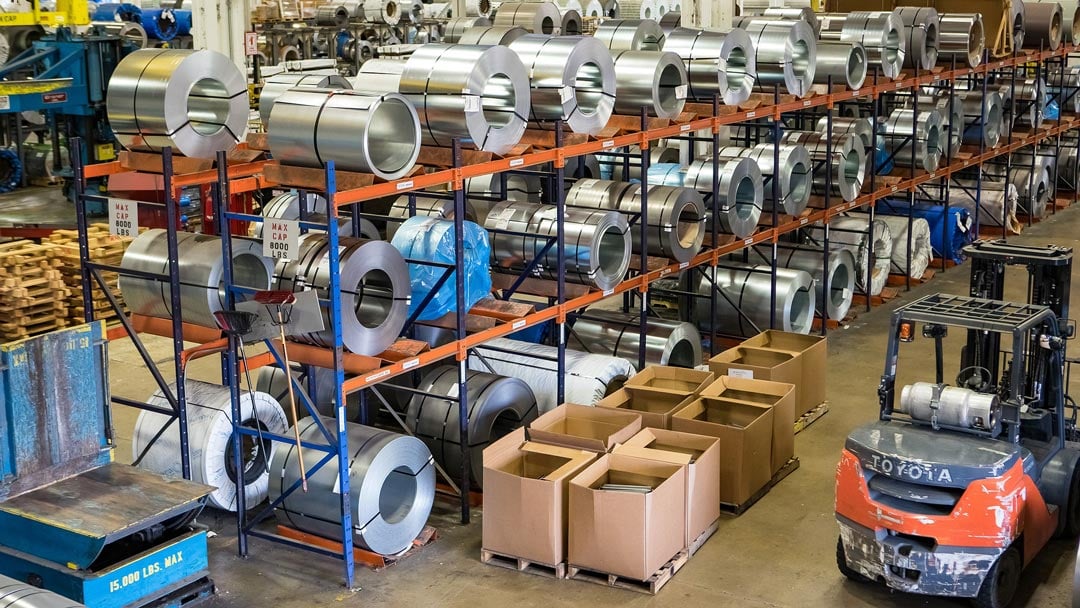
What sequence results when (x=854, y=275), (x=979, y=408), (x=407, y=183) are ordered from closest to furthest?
(x=979, y=408)
(x=407, y=183)
(x=854, y=275)

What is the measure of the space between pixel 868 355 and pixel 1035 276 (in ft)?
12.4

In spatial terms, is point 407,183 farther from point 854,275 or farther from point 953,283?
point 953,283

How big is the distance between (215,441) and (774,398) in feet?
13.4

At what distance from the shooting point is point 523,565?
7.64 metres

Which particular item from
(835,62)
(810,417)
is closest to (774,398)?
(810,417)

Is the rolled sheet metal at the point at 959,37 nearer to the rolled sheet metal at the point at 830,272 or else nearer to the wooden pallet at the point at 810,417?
the rolled sheet metal at the point at 830,272

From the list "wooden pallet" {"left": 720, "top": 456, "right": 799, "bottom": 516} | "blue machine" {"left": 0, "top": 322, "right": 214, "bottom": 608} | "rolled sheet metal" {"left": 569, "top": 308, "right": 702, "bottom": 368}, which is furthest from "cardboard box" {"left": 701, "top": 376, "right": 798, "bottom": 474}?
"blue machine" {"left": 0, "top": 322, "right": 214, "bottom": 608}

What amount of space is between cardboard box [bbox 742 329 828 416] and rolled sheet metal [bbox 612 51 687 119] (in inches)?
85.1

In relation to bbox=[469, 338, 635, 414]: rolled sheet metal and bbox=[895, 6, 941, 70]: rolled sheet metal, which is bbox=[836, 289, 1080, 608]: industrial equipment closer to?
bbox=[469, 338, 635, 414]: rolled sheet metal

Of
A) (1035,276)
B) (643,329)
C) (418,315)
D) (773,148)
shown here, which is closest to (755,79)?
(773,148)

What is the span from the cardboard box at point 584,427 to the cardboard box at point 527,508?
26 centimetres

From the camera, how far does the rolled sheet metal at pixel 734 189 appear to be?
11.1 metres

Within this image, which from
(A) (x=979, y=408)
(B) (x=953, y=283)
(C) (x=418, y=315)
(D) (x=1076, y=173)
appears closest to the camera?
(A) (x=979, y=408)

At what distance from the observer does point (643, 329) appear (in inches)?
405
